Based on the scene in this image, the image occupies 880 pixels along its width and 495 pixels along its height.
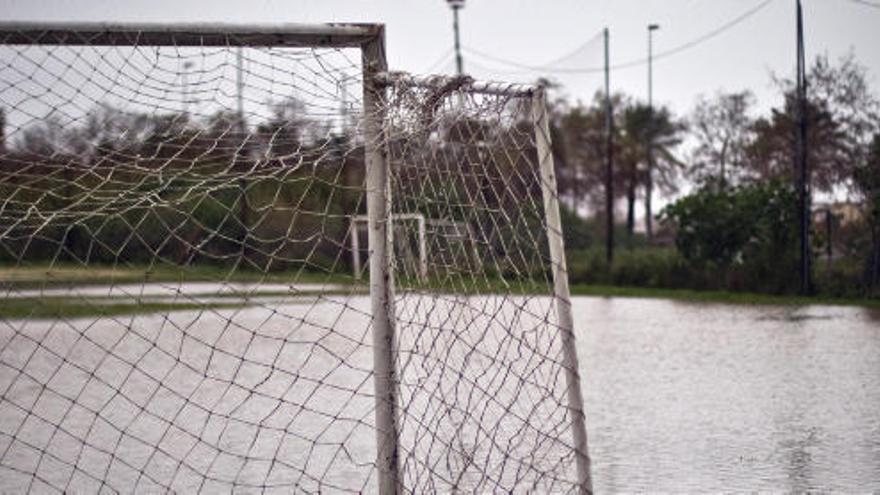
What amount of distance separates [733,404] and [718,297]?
15.7m

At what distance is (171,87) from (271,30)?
1.39 metres

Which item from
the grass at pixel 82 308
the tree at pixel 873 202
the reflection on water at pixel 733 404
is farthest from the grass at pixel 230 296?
the reflection on water at pixel 733 404

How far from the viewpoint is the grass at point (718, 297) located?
23.3m

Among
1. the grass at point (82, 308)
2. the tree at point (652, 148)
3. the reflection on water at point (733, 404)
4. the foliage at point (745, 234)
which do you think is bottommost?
the reflection on water at point (733, 404)

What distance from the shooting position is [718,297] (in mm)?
25219

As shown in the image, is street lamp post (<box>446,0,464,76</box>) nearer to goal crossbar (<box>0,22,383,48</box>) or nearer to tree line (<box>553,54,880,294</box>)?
tree line (<box>553,54,880,294</box>)

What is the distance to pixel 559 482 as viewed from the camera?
20.9 ft

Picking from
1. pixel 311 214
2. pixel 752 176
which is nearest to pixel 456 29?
pixel 752 176

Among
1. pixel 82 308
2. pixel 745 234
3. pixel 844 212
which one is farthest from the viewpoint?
pixel 844 212

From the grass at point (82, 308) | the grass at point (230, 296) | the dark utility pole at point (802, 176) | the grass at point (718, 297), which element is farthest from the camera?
the dark utility pole at point (802, 176)

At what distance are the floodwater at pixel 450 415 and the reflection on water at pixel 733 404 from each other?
0.02 meters

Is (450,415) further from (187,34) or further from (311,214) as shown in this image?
(187,34)

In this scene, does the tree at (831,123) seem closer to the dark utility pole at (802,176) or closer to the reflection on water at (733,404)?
the dark utility pole at (802,176)

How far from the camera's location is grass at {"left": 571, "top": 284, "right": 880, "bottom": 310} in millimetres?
23266
